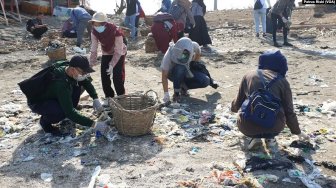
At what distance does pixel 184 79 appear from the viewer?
638 centimetres

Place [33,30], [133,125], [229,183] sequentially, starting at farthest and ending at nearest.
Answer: [33,30], [133,125], [229,183]

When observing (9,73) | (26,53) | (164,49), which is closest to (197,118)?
(164,49)

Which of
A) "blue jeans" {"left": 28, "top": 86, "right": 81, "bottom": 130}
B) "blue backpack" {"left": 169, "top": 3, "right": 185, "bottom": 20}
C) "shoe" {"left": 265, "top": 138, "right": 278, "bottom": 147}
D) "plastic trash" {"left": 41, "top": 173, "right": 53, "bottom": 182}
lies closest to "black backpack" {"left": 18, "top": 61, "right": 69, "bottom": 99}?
"blue jeans" {"left": 28, "top": 86, "right": 81, "bottom": 130}

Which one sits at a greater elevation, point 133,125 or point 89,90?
point 89,90

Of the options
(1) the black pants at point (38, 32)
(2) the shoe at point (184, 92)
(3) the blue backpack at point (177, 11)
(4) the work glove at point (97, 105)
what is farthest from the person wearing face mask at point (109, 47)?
(1) the black pants at point (38, 32)

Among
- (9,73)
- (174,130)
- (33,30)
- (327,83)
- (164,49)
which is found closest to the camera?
(174,130)

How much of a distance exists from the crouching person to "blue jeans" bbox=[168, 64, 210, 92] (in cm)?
201

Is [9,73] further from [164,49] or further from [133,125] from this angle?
[133,125]

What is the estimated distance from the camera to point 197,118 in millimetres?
5574

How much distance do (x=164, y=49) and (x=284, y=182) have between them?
6.08 meters

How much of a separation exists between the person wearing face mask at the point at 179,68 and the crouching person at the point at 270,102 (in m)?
1.93

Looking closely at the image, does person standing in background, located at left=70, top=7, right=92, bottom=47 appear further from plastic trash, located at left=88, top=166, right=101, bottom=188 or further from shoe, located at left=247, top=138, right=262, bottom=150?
shoe, located at left=247, top=138, right=262, bottom=150

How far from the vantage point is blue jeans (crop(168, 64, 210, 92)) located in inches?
241

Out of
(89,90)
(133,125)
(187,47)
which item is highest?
(187,47)
